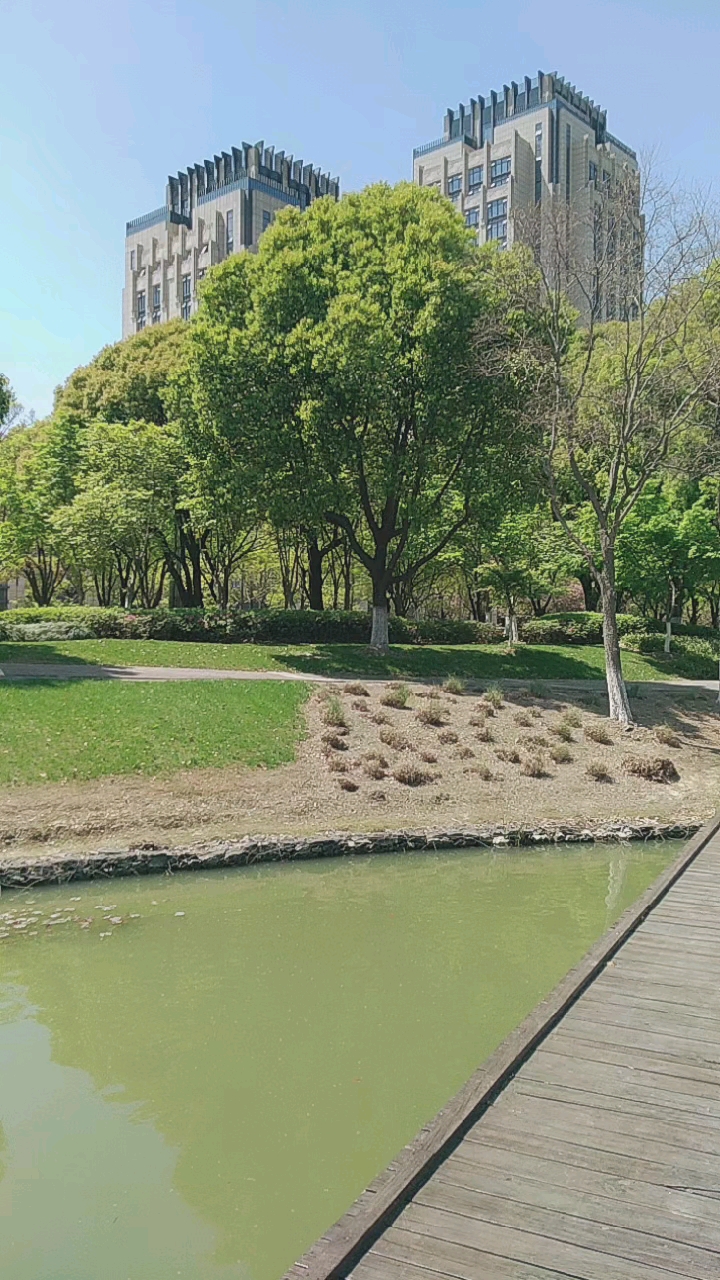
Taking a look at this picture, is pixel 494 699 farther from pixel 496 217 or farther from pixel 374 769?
pixel 496 217

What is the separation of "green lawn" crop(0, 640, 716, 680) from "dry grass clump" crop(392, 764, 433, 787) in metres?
7.52

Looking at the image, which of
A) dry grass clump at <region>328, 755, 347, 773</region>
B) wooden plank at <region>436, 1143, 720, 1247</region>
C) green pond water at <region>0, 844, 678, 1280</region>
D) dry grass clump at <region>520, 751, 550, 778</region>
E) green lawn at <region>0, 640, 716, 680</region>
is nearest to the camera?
wooden plank at <region>436, 1143, 720, 1247</region>

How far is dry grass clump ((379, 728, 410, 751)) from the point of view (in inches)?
690

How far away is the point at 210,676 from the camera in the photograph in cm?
2211

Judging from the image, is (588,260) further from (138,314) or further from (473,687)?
(138,314)

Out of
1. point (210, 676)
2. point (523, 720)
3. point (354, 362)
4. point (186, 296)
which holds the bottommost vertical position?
point (523, 720)

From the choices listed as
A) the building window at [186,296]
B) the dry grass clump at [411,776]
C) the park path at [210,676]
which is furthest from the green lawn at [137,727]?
the building window at [186,296]

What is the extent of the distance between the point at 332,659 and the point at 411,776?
9348mm

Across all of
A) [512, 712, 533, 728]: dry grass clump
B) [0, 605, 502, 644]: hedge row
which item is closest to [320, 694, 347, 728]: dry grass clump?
[512, 712, 533, 728]: dry grass clump

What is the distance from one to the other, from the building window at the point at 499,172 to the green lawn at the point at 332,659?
68.8 meters

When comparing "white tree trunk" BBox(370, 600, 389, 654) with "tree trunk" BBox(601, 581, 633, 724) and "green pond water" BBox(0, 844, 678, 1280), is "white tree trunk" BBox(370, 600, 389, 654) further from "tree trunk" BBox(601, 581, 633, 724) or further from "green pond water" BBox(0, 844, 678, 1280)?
"green pond water" BBox(0, 844, 678, 1280)

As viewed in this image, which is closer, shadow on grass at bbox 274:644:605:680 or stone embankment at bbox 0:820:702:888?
stone embankment at bbox 0:820:702:888

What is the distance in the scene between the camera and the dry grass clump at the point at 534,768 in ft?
56.0

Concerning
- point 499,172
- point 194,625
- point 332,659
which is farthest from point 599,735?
point 499,172
